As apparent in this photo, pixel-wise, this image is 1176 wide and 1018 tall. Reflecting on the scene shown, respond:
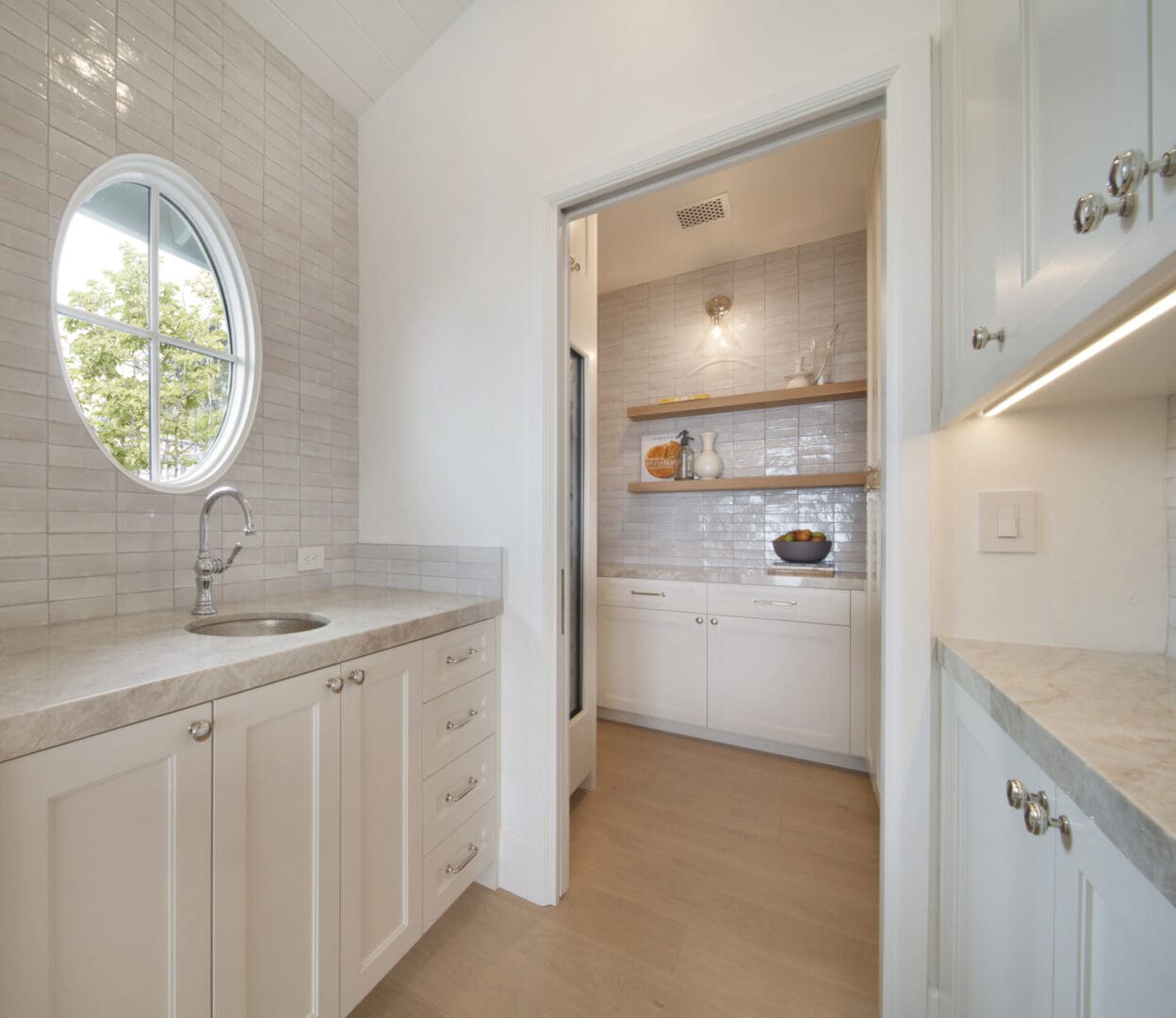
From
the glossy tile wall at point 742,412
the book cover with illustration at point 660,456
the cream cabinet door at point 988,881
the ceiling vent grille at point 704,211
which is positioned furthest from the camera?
the book cover with illustration at point 660,456

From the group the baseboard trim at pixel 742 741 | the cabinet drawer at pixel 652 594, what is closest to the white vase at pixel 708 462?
the cabinet drawer at pixel 652 594

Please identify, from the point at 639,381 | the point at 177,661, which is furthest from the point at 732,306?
the point at 177,661

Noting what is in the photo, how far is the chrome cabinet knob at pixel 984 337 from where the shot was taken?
0.79 m

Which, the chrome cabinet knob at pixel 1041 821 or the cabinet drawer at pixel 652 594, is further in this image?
the cabinet drawer at pixel 652 594

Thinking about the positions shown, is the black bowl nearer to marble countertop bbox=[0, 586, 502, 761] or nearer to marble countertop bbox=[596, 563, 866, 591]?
marble countertop bbox=[596, 563, 866, 591]

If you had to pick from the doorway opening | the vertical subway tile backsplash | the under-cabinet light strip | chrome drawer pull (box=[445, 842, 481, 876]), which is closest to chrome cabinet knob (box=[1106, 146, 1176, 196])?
the under-cabinet light strip

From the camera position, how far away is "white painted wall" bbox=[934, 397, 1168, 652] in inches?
36.1

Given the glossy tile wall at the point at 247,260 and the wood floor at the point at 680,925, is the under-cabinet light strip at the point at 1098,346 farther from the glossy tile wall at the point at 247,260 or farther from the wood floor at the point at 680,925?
the glossy tile wall at the point at 247,260

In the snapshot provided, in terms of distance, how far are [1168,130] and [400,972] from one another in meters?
2.06

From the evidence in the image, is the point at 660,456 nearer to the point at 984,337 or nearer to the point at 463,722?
the point at 463,722

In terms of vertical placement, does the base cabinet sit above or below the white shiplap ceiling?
below

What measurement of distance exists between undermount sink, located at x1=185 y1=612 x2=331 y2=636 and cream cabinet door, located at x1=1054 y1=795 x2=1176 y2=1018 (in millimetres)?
1474

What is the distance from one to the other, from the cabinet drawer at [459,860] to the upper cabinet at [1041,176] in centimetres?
167

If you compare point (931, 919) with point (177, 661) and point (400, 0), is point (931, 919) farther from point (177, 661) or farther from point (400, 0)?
point (400, 0)
